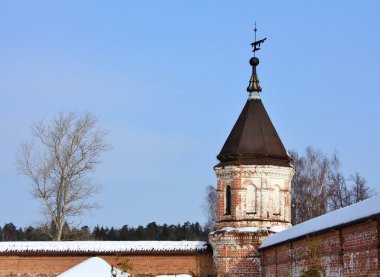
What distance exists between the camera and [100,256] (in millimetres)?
24172

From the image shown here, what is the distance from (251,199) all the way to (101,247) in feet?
17.0

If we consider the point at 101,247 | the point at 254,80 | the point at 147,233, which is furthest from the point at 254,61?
the point at 147,233

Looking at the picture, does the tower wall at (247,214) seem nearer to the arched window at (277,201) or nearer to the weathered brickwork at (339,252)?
the arched window at (277,201)

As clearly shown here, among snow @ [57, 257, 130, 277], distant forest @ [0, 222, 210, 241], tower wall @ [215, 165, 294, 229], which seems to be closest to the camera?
snow @ [57, 257, 130, 277]

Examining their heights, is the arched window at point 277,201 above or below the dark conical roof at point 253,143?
below

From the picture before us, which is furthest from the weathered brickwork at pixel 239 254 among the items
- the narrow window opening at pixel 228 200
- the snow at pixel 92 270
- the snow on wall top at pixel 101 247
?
the snow at pixel 92 270

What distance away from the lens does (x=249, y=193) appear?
78.2 feet

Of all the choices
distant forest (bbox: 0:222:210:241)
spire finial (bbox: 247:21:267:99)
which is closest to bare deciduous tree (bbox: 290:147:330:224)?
spire finial (bbox: 247:21:267:99)

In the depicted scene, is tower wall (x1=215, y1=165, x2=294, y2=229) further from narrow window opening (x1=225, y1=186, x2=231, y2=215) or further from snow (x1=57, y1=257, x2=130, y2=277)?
snow (x1=57, y1=257, x2=130, y2=277)

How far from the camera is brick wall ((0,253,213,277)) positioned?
941 inches

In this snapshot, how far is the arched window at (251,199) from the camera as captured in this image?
2370 cm

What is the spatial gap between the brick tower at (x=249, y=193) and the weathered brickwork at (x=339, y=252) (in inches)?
141

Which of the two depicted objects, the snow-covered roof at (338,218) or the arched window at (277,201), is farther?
the arched window at (277,201)

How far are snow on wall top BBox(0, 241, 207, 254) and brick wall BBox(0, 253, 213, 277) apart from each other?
206mm
